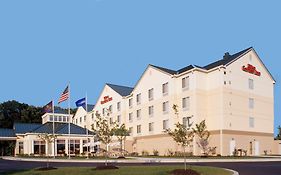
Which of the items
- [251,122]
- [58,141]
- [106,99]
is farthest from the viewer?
[106,99]

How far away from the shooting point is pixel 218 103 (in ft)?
153

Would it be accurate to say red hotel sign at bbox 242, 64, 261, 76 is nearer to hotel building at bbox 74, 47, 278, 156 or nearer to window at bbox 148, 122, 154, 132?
hotel building at bbox 74, 47, 278, 156

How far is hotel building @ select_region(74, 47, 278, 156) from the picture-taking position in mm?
46562

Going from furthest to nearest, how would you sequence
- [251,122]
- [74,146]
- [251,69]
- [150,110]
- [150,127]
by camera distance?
1. [74,146]
2. [150,110]
3. [150,127]
4. [251,69]
5. [251,122]

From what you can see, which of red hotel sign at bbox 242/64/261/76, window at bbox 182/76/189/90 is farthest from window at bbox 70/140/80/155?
red hotel sign at bbox 242/64/261/76

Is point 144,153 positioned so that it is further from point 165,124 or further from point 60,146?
point 60,146

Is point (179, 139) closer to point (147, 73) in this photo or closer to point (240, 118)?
point (240, 118)

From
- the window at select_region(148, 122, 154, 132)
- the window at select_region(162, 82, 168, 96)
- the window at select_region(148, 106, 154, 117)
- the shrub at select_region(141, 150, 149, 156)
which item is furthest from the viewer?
the window at select_region(148, 106, 154, 117)

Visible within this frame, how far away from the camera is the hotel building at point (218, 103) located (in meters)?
46.6

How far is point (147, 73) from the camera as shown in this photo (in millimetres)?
59656

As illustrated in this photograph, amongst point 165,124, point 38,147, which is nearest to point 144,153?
point 165,124

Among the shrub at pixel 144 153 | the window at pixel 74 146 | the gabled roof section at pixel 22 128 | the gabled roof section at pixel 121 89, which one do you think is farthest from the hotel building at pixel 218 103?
the gabled roof section at pixel 22 128

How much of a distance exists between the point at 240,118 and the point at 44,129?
3309cm

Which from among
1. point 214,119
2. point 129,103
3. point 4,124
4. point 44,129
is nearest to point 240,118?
point 214,119
